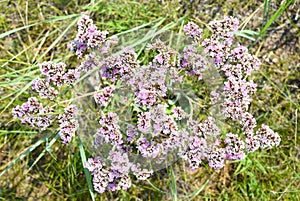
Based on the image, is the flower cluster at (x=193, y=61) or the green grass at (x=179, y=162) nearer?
the flower cluster at (x=193, y=61)

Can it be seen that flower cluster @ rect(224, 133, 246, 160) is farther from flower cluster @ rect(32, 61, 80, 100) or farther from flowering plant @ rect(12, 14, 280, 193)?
flower cluster @ rect(32, 61, 80, 100)

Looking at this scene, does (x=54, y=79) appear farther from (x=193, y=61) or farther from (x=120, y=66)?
(x=193, y=61)

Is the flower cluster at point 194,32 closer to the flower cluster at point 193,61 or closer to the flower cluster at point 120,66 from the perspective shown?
the flower cluster at point 193,61

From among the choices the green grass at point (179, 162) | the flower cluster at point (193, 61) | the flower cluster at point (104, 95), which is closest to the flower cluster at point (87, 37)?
Answer: the flower cluster at point (104, 95)

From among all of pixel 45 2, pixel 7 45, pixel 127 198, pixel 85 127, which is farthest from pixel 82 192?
pixel 45 2

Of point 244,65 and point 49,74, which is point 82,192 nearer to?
point 49,74

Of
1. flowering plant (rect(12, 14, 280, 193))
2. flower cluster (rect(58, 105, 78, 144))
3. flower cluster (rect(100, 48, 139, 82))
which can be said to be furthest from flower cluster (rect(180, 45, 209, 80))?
flower cluster (rect(58, 105, 78, 144))

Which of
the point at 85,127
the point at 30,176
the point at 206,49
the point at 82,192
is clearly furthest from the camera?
the point at 30,176
